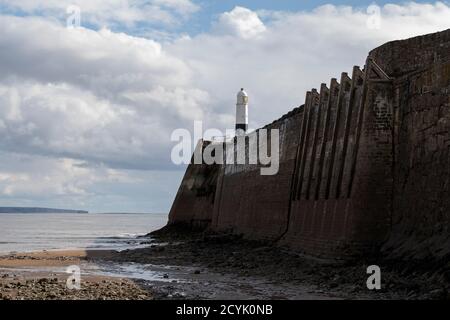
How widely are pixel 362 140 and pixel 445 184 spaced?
3.52 m

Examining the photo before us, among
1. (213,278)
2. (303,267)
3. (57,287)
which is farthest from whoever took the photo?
(303,267)

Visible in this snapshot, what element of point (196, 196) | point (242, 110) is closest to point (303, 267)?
point (196, 196)

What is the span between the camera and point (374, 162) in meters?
17.5

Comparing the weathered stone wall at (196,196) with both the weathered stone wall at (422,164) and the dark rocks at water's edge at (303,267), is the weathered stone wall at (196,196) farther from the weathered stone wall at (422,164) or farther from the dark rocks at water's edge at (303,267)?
the weathered stone wall at (422,164)

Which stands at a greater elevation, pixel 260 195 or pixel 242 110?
pixel 242 110

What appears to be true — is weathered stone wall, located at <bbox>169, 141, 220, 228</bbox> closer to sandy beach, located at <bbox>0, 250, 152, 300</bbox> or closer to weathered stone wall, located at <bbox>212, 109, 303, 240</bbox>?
weathered stone wall, located at <bbox>212, 109, 303, 240</bbox>

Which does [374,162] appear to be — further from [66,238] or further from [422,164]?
[66,238]

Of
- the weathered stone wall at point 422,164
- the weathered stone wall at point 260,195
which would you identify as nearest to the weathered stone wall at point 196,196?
the weathered stone wall at point 260,195

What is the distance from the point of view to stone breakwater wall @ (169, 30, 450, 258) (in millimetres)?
15281

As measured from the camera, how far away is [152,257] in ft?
85.6

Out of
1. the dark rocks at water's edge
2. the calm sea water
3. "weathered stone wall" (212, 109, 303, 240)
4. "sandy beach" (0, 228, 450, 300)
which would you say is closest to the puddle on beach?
"sandy beach" (0, 228, 450, 300)

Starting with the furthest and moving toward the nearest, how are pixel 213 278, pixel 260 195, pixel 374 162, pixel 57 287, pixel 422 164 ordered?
pixel 260 195
pixel 213 278
pixel 374 162
pixel 422 164
pixel 57 287
